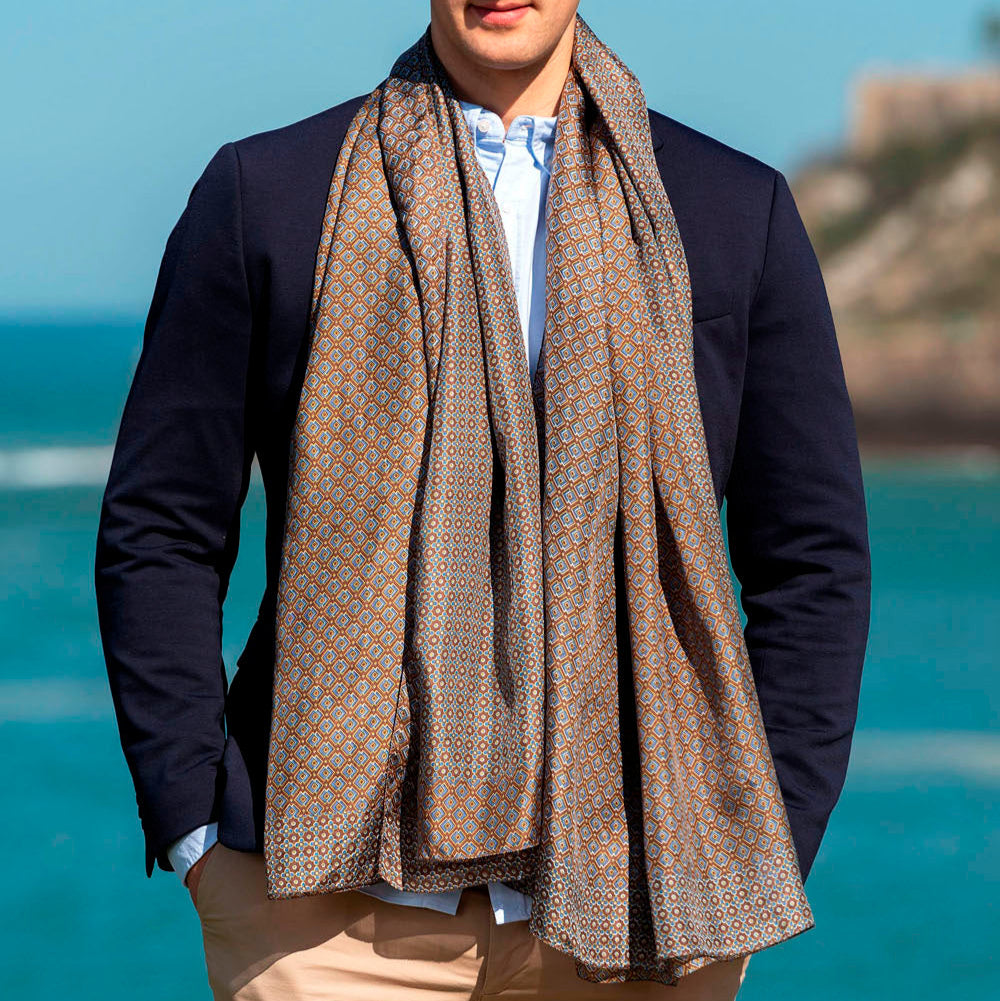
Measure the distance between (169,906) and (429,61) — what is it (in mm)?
5400

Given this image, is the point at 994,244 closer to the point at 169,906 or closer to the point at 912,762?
the point at 912,762

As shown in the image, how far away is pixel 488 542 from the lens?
1945 millimetres

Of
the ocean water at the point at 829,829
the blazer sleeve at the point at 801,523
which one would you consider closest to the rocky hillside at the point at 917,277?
the ocean water at the point at 829,829

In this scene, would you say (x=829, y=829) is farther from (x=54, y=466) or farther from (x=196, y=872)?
(x=54, y=466)

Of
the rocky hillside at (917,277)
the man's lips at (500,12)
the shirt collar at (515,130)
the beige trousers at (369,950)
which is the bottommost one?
the rocky hillside at (917,277)

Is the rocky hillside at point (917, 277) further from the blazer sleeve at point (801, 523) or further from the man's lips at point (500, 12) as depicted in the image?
the man's lips at point (500, 12)

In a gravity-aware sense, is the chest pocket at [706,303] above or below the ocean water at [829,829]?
above

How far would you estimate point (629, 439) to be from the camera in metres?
1.94

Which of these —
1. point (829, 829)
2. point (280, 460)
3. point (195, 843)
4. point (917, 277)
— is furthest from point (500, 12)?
point (917, 277)

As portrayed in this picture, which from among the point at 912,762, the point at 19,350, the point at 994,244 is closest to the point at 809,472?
the point at 912,762

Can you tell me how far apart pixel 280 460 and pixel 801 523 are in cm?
61

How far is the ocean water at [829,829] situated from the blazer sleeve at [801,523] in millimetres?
4145

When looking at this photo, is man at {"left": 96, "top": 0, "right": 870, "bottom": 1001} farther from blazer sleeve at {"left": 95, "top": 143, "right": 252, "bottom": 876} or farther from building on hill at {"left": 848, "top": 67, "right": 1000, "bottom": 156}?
building on hill at {"left": 848, "top": 67, "right": 1000, "bottom": 156}

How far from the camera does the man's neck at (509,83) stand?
2.07 meters
